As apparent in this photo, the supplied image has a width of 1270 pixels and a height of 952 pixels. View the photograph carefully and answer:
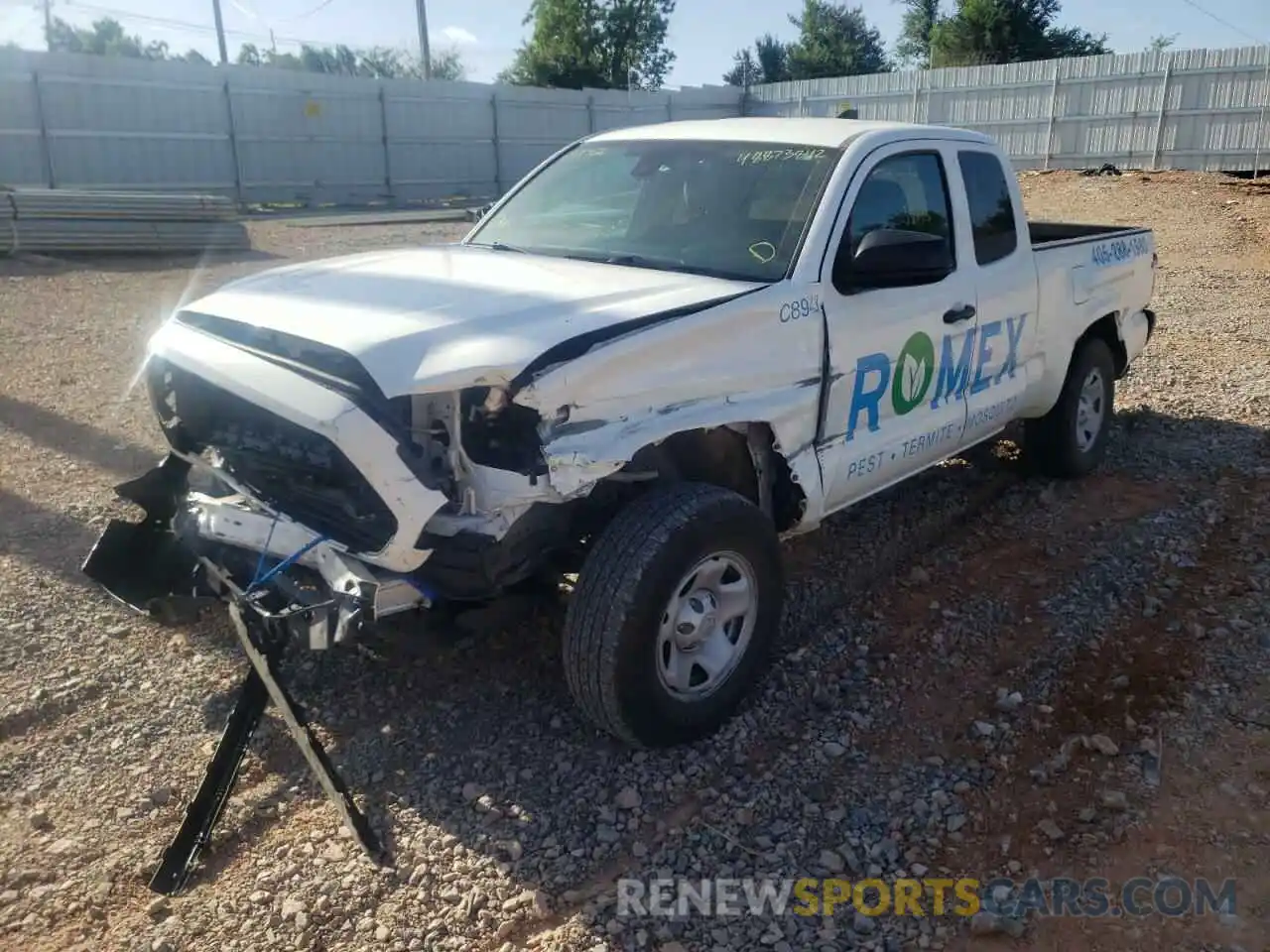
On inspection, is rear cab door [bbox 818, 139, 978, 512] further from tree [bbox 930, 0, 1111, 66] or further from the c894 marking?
tree [bbox 930, 0, 1111, 66]

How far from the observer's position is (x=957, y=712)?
3809 mm

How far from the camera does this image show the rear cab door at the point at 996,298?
4.86m

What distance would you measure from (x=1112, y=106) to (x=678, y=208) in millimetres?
24947

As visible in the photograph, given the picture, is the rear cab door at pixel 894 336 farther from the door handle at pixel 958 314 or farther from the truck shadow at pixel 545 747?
the truck shadow at pixel 545 747

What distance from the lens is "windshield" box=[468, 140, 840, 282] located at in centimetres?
402

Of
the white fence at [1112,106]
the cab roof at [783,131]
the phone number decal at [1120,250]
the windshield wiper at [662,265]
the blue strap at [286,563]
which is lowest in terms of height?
the blue strap at [286,563]

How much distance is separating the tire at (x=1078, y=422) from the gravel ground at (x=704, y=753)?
447mm

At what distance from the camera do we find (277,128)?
2530 centimetres

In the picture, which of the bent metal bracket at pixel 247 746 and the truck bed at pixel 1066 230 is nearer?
the bent metal bracket at pixel 247 746

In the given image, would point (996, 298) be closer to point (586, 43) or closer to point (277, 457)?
point (277, 457)

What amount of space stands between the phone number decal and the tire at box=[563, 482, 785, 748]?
136 inches

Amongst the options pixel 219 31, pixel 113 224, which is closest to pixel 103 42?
pixel 219 31

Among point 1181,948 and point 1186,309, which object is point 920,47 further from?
point 1181,948

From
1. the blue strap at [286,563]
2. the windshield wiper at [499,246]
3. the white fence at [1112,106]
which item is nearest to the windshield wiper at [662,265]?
the windshield wiper at [499,246]
